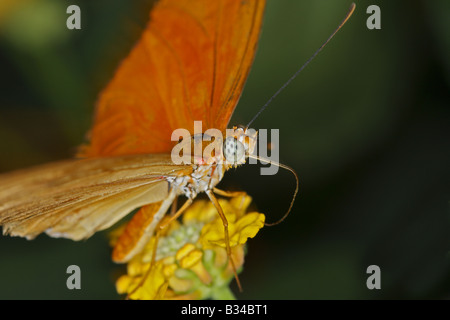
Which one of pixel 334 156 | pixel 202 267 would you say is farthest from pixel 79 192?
pixel 334 156

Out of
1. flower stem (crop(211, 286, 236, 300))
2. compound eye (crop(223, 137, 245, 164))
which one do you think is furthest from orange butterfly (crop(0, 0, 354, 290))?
flower stem (crop(211, 286, 236, 300))

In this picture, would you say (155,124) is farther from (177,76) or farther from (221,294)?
(221,294)

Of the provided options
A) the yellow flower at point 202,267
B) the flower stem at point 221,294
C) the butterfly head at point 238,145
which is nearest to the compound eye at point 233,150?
the butterfly head at point 238,145

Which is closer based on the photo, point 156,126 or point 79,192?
point 79,192

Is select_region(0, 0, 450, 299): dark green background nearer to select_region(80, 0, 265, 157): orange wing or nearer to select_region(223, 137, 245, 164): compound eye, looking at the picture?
select_region(80, 0, 265, 157): orange wing

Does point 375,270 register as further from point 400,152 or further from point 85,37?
point 85,37

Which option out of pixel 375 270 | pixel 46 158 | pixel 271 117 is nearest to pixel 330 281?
pixel 375 270
